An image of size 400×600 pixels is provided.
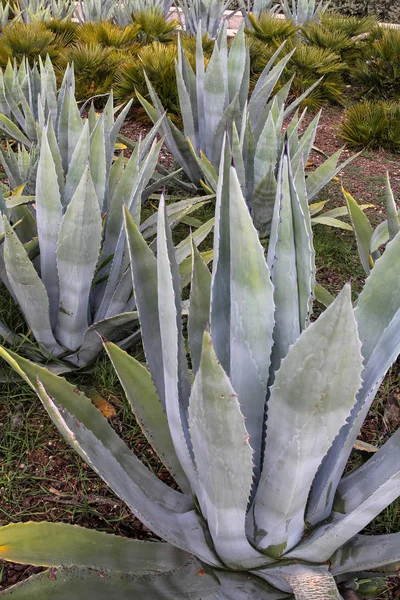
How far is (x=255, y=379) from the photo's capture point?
3.46 feet

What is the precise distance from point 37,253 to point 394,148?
120 inches

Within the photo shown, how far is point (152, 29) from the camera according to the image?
6.12 m

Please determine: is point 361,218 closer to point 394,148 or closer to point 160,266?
point 160,266

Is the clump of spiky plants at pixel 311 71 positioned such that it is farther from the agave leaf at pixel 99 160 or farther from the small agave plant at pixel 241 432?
the small agave plant at pixel 241 432

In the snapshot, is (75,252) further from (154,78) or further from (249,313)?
(154,78)

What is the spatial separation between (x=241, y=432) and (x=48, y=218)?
110 centimetres

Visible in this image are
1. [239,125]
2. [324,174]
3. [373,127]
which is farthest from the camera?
[373,127]

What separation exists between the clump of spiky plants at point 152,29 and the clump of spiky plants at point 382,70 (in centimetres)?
205

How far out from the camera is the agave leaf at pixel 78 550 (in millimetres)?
1118

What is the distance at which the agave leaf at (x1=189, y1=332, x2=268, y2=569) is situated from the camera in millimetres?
894

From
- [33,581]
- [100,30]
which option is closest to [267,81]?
[33,581]

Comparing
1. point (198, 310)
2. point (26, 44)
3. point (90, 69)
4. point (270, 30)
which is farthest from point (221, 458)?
point (270, 30)

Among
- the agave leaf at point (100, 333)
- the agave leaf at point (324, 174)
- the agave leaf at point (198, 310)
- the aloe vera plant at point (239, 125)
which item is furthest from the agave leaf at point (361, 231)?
the agave leaf at point (198, 310)

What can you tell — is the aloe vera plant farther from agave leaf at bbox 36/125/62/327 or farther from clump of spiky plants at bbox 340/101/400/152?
clump of spiky plants at bbox 340/101/400/152
